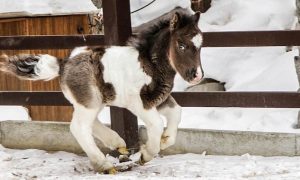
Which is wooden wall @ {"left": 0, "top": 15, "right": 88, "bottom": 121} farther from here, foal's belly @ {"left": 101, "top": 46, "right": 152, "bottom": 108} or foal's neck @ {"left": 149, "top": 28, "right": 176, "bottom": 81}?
foal's neck @ {"left": 149, "top": 28, "right": 176, "bottom": 81}

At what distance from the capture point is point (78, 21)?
512 inches

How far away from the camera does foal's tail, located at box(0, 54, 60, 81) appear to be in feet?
19.8

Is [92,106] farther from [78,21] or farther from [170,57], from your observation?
[78,21]

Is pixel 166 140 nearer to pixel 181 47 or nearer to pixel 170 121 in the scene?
pixel 170 121

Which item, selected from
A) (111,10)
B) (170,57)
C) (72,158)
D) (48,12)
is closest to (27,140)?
(72,158)

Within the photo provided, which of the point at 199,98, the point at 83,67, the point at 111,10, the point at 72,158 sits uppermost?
the point at 111,10

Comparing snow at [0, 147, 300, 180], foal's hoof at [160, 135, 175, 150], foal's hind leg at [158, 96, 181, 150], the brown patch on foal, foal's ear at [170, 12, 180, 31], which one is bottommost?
snow at [0, 147, 300, 180]

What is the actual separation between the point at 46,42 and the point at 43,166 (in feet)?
5.43

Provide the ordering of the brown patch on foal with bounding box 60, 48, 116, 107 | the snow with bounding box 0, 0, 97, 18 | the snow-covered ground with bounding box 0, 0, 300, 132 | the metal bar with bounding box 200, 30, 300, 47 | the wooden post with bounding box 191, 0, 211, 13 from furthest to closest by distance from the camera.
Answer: the wooden post with bounding box 191, 0, 211, 13
the snow with bounding box 0, 0, 97, 18
the snow-covered ground with bounding box 0, 0, 300, 132
the metal bar with bounding box 200, 30, 300, 47
the brown patch on foal with bounding box 60, 48, 116, 107

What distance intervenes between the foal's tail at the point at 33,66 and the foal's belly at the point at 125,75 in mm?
512

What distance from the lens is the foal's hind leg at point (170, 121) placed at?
19.4 ft

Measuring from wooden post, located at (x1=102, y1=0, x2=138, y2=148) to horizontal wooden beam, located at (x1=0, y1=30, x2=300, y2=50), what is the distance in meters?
0.33

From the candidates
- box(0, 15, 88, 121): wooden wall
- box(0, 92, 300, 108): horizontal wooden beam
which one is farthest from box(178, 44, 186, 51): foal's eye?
box(0, 15, 88, 121): wooden wall

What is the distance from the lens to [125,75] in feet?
19.2
